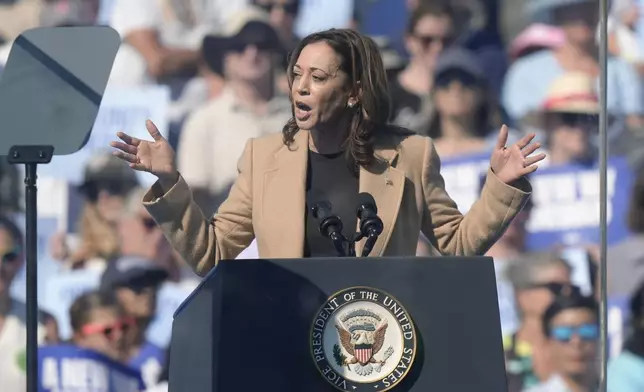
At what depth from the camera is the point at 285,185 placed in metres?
3.15

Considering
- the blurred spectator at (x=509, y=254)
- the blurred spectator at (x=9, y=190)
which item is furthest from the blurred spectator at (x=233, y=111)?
the blurred spectator at (x=509, y=254)

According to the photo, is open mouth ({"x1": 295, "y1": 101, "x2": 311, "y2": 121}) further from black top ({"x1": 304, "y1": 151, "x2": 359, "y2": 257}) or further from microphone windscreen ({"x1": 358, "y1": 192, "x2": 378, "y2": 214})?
microphone windscreen ({"x1": 358, "y1": 192, "x2": 378, "y2": 214})

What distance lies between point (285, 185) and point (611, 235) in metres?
2.85

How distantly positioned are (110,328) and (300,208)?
2.83 m

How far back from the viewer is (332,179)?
318 cm

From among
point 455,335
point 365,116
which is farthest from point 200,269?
point 455,335

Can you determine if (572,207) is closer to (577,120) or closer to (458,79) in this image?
(577,120)

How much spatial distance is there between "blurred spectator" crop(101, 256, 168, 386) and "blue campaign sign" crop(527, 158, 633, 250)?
1649 millimetres

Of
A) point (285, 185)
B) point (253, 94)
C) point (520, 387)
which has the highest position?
point (253, 94)

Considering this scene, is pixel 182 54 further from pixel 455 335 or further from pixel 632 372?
pixel 455 335

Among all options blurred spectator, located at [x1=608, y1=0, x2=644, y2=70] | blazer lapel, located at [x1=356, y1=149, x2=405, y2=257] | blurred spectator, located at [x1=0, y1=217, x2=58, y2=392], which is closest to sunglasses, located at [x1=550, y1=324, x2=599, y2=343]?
blurred spectator, located at [x1=608, y1=0, x2=644, y2=70]

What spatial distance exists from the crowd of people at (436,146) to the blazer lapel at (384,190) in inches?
96.5

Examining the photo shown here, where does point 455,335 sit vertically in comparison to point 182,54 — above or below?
below

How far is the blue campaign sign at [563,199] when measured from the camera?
18.4ft
